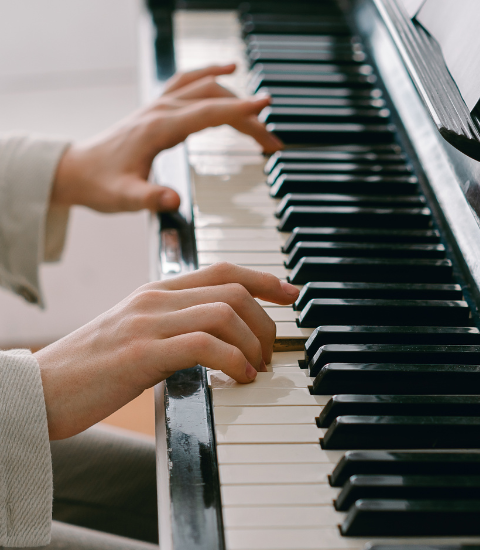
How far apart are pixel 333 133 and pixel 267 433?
678 millimetres

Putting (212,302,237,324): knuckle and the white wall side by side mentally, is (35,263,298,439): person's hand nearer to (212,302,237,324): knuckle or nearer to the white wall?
(212,302,237,324): knuckle

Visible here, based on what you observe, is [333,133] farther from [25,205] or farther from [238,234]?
[25,205]

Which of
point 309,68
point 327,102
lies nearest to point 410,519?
point 327,102

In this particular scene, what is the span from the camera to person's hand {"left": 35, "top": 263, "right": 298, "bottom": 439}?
26.4 inches

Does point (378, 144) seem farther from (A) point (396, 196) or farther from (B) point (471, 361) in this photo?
(B) point (471, 361)

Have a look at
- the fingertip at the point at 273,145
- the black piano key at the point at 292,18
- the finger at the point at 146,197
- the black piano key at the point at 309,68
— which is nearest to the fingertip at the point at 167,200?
the finger at the point at 146,197

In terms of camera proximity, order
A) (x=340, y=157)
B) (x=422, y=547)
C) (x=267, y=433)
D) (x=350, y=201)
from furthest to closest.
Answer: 1. (x=340, y=157)
2. (x=350, y=201)
3. (x=267, y=433)
4. (x=422, y=547)

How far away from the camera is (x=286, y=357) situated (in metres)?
0.75

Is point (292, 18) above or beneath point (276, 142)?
above

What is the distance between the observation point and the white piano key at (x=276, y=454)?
605mm

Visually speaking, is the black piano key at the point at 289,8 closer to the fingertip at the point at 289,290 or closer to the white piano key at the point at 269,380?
the fingertip at the point at 289,290

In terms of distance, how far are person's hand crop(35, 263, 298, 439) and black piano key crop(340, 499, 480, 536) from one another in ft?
0.66

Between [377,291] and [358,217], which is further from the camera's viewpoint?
[358,217]

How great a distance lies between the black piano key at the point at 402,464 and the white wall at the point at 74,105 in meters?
1.67
